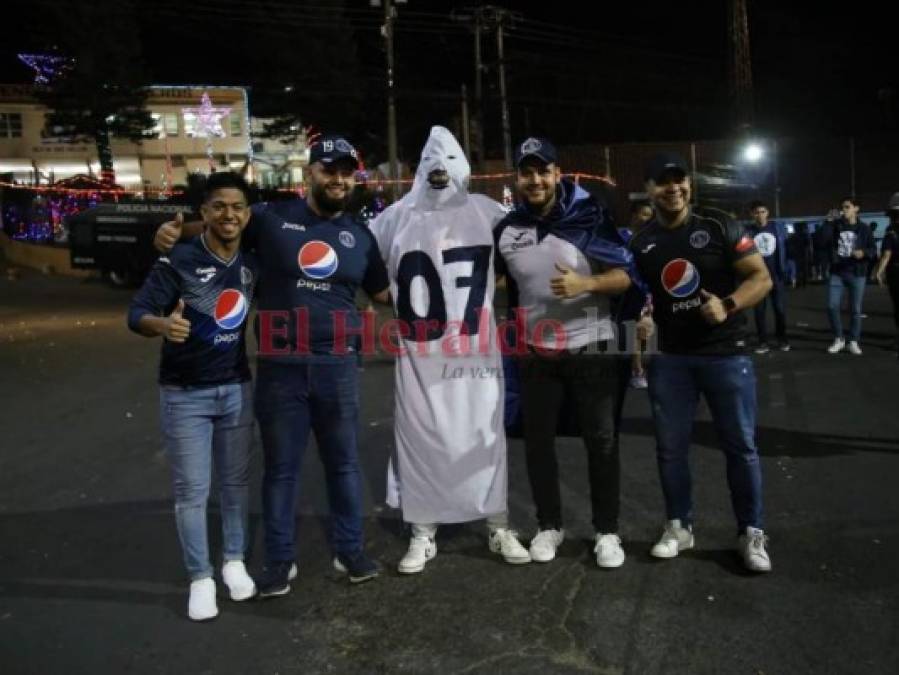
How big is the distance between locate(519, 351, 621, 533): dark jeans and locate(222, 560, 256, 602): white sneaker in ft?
5.12

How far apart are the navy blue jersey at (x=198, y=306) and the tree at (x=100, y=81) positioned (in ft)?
125

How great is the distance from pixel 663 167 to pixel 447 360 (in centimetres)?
150

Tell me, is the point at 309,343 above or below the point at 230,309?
below

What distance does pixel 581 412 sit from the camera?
13.6ft

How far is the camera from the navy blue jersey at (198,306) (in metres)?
3.68

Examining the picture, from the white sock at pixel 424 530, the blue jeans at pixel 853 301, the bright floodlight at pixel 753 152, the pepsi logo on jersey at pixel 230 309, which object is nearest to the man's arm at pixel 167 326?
the pepsi logo on jersey at pixel 230 309

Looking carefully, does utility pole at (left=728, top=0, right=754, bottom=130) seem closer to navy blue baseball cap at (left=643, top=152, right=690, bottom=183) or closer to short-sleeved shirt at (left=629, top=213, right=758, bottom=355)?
navy blue baseball cap at (left=643, top=152, right=690, bottom=183)

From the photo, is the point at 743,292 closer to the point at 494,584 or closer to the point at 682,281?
the point at 682,281

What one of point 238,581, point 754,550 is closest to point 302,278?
point 238,581

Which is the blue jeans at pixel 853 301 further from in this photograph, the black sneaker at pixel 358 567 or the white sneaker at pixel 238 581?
the white sneaker at pixel 238 581

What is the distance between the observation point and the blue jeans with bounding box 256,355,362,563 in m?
3.89

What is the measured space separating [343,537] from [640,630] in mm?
1536

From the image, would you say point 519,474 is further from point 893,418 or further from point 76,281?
point 76,281

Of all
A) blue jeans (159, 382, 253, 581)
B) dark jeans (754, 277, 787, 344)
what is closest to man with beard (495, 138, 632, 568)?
blue jeans (159, 382, 253, 581)
